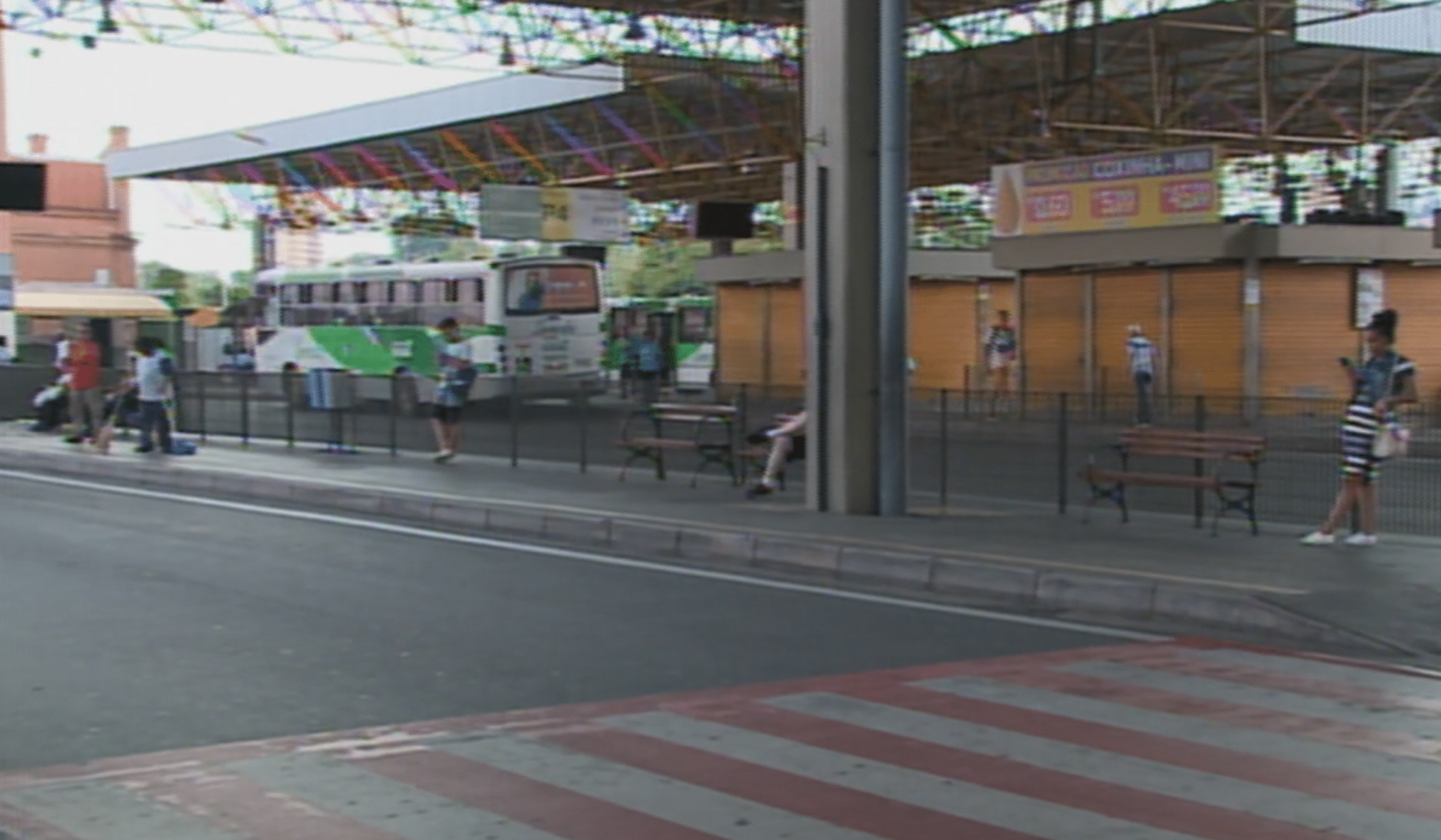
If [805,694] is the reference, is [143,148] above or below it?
above

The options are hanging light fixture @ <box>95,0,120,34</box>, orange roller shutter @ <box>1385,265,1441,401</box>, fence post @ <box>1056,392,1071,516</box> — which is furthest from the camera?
orange roller shutter @ <box>1385,265,1441,401</box>

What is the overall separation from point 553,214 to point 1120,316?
17.3m

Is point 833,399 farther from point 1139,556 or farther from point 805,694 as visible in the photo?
point 805,694

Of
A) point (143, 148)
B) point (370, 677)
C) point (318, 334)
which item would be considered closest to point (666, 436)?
point (370, 677)

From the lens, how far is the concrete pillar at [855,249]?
14.6 m

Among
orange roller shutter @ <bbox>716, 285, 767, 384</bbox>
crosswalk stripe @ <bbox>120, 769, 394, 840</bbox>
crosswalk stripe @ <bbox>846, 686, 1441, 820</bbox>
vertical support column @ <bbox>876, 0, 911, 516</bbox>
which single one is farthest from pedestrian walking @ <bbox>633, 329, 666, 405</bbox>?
crosswalk stripe @ <bbox>120, 769, 394, 840</bbox>

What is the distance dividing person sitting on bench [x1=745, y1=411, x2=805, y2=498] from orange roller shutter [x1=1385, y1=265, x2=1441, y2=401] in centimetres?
1856

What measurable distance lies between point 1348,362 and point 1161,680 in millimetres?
5651

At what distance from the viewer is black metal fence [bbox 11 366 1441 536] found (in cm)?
1452

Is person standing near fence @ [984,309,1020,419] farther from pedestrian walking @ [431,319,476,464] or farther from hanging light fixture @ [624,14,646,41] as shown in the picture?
pedestrian walking @ [431,319,476,464]

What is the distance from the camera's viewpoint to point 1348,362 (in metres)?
12.9

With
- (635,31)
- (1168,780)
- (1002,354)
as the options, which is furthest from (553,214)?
(1168,780)

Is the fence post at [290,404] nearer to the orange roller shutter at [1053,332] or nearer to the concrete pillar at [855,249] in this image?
the concrete pillar at [855,249]

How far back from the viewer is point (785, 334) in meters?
40.3
